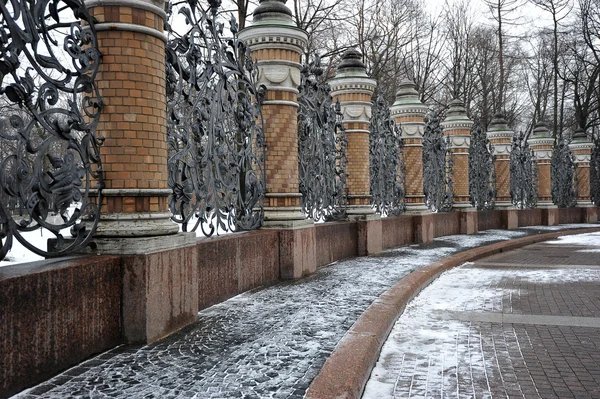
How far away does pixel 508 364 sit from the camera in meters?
4.26

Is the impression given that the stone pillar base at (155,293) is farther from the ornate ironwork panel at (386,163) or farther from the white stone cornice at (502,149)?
the white stone cornice at (502,149)

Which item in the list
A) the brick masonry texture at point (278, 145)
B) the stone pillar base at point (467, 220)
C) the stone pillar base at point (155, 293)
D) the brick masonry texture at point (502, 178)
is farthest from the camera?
the brick masonry texture at point (502, 178)

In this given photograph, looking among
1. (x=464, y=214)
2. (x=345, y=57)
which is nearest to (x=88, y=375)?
(x=345, y=57)

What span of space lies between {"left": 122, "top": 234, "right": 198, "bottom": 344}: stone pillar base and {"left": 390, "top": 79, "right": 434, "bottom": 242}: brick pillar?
9004mm

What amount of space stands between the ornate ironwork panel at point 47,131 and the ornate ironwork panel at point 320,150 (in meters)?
4.66

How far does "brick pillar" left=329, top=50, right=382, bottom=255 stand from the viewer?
33.4ft

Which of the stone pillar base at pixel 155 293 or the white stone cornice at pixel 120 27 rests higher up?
the white stone cornice at pixel 120 27

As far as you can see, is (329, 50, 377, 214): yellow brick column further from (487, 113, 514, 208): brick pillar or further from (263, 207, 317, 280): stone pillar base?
(487, 113, 514, 208): brick pillar

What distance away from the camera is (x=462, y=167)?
1571 cm

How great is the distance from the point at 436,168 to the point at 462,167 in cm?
144

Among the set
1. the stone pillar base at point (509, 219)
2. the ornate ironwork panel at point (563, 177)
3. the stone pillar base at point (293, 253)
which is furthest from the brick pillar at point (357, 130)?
the ornate ironwork panel at point (563, 177)

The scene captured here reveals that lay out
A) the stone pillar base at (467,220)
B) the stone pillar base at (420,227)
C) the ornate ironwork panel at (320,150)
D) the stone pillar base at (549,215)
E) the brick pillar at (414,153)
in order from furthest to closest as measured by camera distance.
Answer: the stone pillar base at (549,215) < the stone pillar base at (467,220) < the brick pillar at (414,153) < the stone pillar base at (420,227) < the ornate ironwork panel at (320,150)

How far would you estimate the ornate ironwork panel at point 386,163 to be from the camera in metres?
11.6

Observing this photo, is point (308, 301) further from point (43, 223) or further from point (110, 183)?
point (43, 223)
